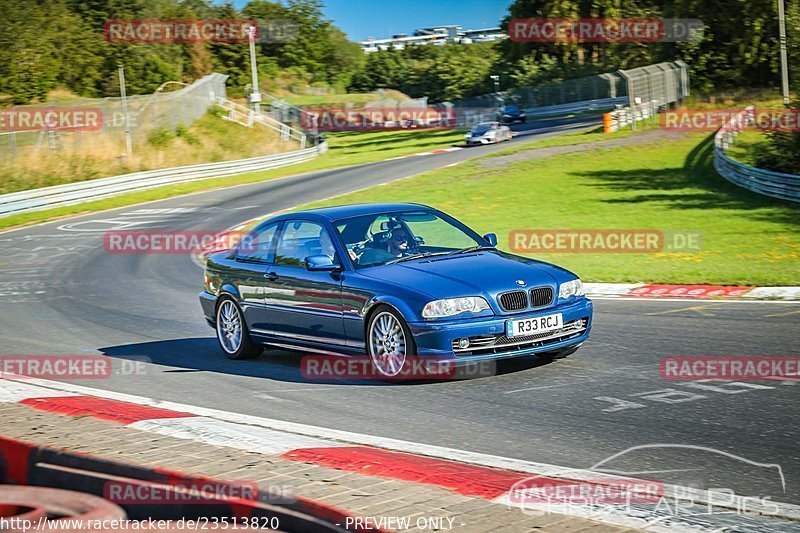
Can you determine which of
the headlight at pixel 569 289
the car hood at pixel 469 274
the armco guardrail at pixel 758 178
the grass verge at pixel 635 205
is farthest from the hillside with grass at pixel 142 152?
the headlight at pixel 569 289

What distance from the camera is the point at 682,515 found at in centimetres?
467

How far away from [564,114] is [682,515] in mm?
75432

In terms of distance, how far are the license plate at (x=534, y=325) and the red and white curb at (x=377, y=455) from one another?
2087 millimetres

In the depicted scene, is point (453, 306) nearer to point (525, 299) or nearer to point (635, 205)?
point (525, 299)

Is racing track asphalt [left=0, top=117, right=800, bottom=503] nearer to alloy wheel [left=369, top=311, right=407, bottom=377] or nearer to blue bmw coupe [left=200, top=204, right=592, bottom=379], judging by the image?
alloy wheel [left=369, top=311, right=407, bottom=377]

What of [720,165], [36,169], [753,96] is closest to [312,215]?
[720,165]

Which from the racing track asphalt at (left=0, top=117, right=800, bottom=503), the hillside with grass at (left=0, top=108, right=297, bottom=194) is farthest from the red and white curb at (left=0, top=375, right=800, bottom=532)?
the hillside with grass at (left=0, top=108, right=297, bottom=194)

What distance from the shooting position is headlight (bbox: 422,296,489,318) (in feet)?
27.7

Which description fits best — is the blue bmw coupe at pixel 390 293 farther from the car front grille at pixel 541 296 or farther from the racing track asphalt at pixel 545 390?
the racing track asphalt at pixel 545 390

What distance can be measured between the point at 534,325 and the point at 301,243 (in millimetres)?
2706

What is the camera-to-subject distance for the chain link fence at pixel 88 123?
3869cm

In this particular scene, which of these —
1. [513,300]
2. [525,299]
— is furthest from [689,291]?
[513,300]

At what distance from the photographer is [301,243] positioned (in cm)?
1011

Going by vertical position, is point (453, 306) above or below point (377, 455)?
above
